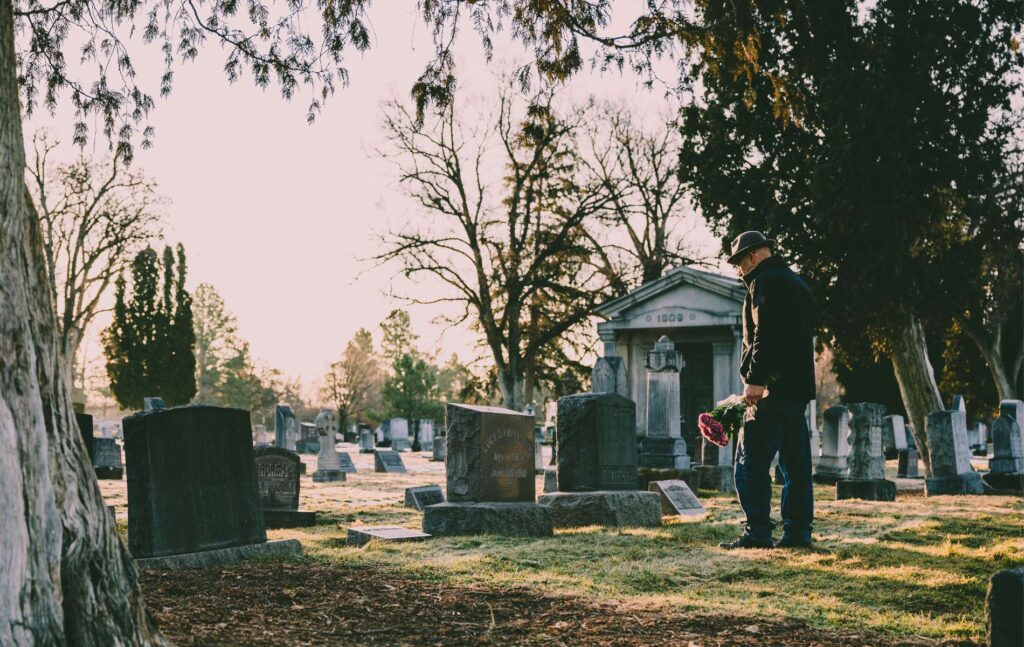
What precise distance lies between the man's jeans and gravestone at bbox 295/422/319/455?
2269 centimetres

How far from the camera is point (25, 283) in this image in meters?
3.04

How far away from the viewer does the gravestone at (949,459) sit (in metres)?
12.9

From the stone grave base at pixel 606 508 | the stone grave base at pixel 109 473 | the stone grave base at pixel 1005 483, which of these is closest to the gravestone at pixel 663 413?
the stone grave base at pixel 1005 483

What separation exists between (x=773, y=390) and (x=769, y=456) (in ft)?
1.60

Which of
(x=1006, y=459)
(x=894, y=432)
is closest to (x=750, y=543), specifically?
(x=1006, y=459)

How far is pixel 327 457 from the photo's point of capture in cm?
1764

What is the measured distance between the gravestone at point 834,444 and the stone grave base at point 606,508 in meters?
8.23

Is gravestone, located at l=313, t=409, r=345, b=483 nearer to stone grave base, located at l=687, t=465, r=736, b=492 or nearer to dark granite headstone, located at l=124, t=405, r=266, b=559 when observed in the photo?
stone grave base, located at l=687, t=465, r=736, b=492

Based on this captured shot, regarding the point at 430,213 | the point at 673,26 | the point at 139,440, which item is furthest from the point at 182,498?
the point at 430,213

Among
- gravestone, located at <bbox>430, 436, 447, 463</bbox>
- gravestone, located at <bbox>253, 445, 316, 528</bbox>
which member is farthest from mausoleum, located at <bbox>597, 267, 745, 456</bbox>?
gravestone, located at <bbox>253, 445, 316, 528</bbox>

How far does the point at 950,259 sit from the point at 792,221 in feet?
9.51

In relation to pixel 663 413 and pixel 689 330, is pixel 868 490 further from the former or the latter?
pixel 689 330

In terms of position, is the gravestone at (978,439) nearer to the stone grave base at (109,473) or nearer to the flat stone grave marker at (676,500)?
the flat stone grave marker at (676,500)

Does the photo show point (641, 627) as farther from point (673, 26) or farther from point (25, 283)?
point (673, 26)
